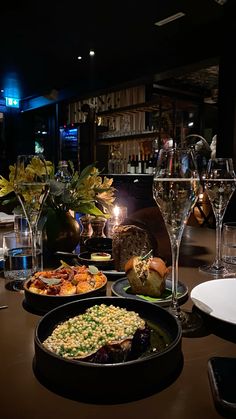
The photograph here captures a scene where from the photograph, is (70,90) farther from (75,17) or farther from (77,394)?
(77,394)

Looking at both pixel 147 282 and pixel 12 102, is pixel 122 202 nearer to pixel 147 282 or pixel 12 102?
pixel 147 282

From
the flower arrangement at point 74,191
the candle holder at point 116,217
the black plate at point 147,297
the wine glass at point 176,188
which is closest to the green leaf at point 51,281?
the black plate at point 147,297

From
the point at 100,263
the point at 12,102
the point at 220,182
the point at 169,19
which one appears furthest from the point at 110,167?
the point at 100,263

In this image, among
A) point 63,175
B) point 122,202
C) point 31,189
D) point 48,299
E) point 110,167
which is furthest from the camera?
point 110,167

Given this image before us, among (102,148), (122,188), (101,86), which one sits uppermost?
(101,86)

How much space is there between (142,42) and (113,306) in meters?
4.55

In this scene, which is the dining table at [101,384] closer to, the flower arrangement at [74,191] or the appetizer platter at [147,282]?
the appetizer platter at [147,282]

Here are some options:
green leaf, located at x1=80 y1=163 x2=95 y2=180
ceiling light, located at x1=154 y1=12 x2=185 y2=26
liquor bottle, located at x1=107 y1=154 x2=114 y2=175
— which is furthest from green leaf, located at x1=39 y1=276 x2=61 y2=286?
liquor bottle, located at x1=107 y1=154 x2=114 y2=175

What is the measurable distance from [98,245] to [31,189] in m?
0.34

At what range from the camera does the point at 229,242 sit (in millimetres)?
1228

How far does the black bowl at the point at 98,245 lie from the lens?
3.68 feet

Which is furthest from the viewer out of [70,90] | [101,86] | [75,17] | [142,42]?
[70,90]

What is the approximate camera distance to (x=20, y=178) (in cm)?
90

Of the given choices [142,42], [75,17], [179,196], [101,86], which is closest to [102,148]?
[101,86]
